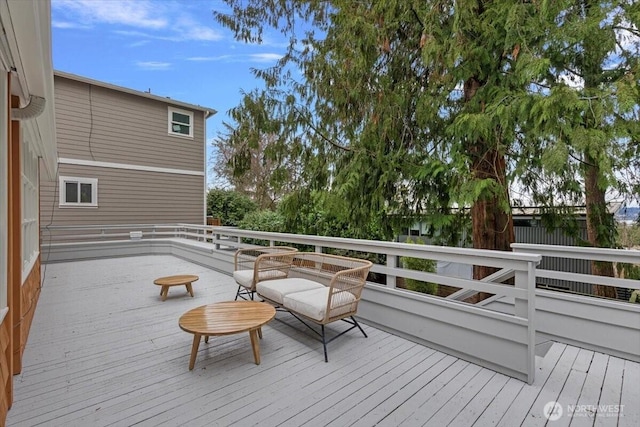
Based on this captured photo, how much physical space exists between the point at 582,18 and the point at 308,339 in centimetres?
468

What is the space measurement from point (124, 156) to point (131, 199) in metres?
1.33

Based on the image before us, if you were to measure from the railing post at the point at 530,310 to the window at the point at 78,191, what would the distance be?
1055cm

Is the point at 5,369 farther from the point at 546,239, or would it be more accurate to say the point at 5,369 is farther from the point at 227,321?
the point at 546,239

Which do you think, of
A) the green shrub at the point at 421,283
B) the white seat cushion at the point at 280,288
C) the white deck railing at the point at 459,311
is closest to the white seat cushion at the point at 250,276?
the white seat cushion at the point at 280,288

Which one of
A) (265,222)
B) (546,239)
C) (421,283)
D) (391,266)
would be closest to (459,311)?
(391,266)

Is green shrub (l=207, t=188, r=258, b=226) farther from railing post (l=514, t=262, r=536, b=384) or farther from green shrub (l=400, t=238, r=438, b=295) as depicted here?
railing post (l=514, t=262, r=536, b=384)

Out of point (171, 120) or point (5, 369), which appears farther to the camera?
point (171, 120)

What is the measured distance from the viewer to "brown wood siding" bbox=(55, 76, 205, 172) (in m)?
8.66

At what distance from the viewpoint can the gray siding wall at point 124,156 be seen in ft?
28.3

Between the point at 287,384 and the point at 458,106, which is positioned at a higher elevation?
the point at 458,106

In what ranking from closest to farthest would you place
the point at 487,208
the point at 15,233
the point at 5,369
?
the point at 5,369 < the point at 15,233 < the point at 487,208

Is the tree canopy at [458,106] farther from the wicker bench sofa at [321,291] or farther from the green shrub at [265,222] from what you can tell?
the green shrub at [265,222]

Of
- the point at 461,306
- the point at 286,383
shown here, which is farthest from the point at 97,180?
the point at 461,306

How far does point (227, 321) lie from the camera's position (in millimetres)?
2715
